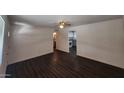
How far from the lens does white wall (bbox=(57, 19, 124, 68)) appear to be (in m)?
3.36

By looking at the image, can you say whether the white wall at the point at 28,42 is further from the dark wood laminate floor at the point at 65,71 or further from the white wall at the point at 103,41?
the white wall at the point at 103,41

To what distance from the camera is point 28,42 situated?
5004 mm

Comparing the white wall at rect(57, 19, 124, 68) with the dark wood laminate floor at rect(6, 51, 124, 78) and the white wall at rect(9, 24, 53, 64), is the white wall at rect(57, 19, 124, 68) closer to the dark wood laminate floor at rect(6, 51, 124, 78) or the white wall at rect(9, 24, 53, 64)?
the dark wood laminate floor at rect(6, 51, 124, 78)

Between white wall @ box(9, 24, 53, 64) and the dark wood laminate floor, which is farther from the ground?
white wall @ box(9, 24, 53, 64)

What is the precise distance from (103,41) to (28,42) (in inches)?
131

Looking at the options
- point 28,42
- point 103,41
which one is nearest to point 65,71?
point 103,41

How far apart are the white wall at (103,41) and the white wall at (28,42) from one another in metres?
1.91

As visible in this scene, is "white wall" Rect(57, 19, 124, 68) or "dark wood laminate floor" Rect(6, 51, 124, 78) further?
"white wall" Rect(57, 19, 124, 68)

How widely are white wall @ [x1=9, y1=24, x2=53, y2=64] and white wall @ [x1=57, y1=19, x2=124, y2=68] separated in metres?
1.91

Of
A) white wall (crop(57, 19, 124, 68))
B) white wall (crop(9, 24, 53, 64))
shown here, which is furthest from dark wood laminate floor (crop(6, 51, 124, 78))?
white wall (crop(9, 24, 53, 64))

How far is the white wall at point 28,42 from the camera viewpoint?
404 cm
